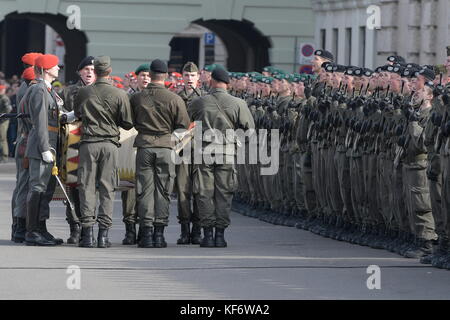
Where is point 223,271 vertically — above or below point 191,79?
below

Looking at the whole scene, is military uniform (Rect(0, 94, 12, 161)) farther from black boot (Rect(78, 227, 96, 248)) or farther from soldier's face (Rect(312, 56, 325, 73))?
black boot (Rect(78, 227, 96, 248))

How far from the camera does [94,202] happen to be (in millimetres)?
17719

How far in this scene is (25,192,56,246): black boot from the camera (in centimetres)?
1786

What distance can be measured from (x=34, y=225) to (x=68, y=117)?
1189 millimetres

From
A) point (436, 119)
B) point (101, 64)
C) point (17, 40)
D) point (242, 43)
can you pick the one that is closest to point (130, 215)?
point (101, 64)

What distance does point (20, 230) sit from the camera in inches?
723

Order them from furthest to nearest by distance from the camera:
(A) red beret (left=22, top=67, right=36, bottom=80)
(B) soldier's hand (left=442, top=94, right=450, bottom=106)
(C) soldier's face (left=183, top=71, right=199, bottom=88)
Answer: (C) soldier's face (left=183, top=71, right=199, bottom=88) < (A) red beret (left=22, top=67, right=36, bottom=80) < (B) soldier's hand (left=442, top=94, right=450, bottom=106)

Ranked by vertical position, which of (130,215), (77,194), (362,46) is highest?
(362,46)

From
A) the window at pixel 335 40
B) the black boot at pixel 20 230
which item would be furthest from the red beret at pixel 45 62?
the window at pixel 335 40

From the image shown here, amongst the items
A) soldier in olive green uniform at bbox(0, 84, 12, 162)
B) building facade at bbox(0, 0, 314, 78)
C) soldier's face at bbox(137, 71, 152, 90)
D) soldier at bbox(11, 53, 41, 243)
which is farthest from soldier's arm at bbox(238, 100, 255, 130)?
building facade at bbox(0, 0, 314, 78)

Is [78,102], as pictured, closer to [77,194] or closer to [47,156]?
[47,156]

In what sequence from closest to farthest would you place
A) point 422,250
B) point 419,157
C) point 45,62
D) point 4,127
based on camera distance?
point 422,250
point 419,157
point 45,62
point 4,127

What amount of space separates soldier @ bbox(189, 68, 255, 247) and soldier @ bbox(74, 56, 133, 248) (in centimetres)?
97
